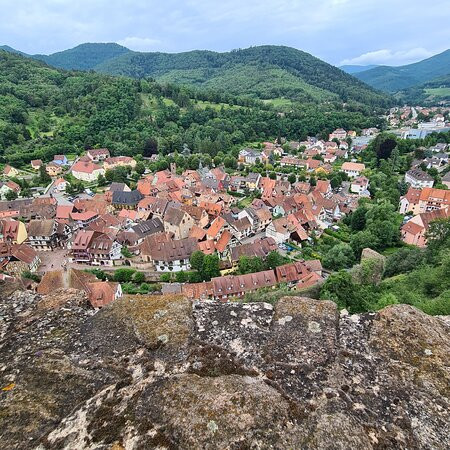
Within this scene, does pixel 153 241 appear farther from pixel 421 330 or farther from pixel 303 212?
pixel 421 330

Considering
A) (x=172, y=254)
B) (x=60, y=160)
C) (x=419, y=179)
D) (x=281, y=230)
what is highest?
(x=60, y=160)

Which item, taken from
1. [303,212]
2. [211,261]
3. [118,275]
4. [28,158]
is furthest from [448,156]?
[28,158]

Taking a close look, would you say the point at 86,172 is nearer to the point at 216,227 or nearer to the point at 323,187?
the point at 216,227

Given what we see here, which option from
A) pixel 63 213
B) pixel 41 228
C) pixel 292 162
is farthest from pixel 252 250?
pixel 292 162

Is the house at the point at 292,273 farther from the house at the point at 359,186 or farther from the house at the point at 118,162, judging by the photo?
the house at the point at 118,162

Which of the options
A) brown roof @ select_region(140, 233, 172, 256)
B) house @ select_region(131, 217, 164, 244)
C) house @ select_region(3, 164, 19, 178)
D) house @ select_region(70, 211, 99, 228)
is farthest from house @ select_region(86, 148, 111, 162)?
brown roof @ select_region(140, 233, 172, 256)

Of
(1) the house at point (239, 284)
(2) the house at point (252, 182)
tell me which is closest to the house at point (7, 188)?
(2) the house at point (252, 182)

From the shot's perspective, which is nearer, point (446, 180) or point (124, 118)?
point (446, 180)
